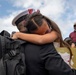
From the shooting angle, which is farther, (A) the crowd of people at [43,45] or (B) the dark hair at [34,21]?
(B) the dark hair at [34,21]

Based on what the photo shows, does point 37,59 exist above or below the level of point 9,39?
below

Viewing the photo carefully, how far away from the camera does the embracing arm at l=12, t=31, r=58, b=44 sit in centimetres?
233

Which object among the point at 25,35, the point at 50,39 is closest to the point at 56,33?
the point at 50,39

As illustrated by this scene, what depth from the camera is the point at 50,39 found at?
2.36 metres

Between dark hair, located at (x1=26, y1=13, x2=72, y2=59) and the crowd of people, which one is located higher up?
dark hair, located at (x1=26, y1=13, x2=72, y2=59)

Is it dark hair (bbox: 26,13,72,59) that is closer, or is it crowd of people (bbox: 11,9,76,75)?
crowd of people (bbox: 11,9,76,75)

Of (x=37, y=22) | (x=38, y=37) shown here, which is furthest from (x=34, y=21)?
(x=38, y=37)

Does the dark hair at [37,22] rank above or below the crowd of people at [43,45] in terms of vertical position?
above

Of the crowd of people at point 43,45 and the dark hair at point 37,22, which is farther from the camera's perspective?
the dark hair at point 37,22

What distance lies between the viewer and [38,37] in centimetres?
238

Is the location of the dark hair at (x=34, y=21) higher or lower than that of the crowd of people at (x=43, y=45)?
higher

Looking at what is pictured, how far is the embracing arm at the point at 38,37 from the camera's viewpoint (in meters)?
2.33

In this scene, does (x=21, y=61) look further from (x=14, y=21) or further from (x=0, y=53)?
(x=14, y=21)

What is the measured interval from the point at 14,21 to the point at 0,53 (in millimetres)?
685
